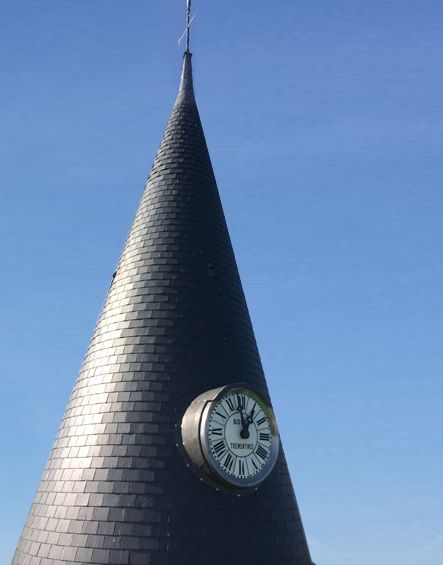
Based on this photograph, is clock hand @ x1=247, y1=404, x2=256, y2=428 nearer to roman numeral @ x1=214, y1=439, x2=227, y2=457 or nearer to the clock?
the clock

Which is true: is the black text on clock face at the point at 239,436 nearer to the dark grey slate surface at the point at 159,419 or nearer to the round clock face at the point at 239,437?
the round clock face at the point at 239,437

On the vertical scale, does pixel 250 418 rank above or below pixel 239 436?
above

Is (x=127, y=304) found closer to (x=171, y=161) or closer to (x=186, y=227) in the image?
(x=186, y=227)

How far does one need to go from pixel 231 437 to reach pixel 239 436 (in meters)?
0.17

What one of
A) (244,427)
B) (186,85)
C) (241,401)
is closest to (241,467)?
(244,427)

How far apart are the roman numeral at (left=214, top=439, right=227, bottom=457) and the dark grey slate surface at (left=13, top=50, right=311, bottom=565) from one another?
665mm

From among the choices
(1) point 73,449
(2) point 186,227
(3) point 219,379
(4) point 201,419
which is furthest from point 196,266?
(1) point 73,449

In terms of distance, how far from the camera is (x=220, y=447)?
10.4 m

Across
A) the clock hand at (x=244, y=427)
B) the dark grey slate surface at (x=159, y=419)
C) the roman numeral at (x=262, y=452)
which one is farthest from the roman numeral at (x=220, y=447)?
the roman numeral at (x=262, y=452)

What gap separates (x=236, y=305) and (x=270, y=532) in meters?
4.97

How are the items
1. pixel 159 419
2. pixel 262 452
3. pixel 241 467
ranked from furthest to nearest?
pixel 262 452 → pixel 159 419 → pixel 241 467

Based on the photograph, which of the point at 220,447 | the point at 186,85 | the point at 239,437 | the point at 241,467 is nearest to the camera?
the point at 220,447

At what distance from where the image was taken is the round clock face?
1024 centimetres

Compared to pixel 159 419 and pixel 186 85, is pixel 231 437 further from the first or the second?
pixel 186 85
